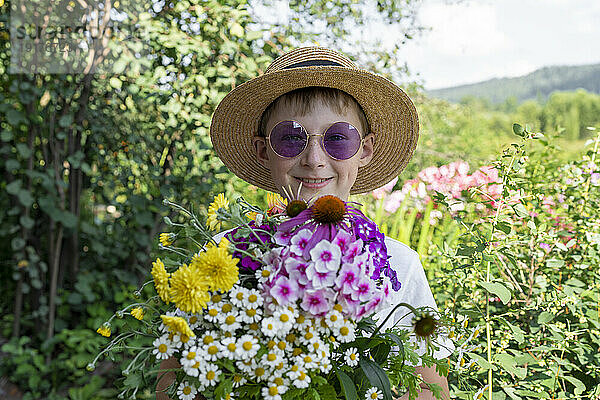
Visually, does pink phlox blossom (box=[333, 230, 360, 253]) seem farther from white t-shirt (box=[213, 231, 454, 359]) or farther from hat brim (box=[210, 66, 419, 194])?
hat brim (box=[210, 66, 419, 194])

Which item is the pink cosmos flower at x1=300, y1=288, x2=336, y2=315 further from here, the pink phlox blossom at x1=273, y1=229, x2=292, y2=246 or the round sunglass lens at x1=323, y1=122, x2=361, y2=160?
the round sunglass lens at x1=323, y1=122, x2=361, y2=160

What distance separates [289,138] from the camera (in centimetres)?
120

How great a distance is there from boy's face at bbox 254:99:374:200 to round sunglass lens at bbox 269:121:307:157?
0.05 feet

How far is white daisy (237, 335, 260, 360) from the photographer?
687 mm

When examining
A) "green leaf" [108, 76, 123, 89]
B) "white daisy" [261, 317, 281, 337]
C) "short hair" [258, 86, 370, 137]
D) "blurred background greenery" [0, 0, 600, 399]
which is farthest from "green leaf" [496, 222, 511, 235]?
"green leaf" [108, 76, 123, 89]

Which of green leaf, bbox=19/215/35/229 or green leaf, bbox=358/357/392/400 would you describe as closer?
green leaf, bbox=358/357/392/400

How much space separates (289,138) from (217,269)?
0.55 meters

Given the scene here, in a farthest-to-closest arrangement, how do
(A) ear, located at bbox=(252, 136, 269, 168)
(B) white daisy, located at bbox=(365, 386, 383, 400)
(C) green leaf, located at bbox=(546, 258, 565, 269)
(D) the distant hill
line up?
(D) the distant hill, (C) green leaf, located at bbox=(546, 258, 565, 269), (A) ear, located at bbox=(252, 136, 269, 168), (B) white daisy, located at bbox=(365, 386, 383, 400)

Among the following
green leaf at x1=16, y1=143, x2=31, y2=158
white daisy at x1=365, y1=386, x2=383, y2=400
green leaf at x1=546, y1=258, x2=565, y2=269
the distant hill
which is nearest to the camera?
white daisy at x1=365, y1=386, x2=383, y2=400

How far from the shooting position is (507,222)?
136cm

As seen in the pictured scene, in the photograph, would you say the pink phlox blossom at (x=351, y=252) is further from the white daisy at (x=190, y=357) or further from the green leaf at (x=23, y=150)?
the green leaf at (x=23, y=150)

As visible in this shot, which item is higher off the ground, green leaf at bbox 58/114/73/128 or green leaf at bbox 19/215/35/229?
green leaf at bbox 58/114/73/128

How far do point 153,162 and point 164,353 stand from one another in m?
2.48

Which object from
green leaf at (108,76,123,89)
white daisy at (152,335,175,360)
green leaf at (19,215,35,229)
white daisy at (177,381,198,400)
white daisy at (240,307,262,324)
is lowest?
green leaf at (19,215,35,229)
